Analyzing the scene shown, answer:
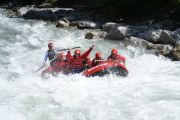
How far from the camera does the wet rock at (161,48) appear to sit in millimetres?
18630

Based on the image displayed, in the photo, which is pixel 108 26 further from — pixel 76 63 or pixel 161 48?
pixel 76 63

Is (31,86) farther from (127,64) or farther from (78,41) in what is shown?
(78,41)

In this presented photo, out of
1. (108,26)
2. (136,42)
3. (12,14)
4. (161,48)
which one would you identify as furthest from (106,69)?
(12,14)

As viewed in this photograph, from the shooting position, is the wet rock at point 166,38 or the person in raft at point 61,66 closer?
the person in raft at point 61,66

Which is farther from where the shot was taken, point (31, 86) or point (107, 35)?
point (107, 35)

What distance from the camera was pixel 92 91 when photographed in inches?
570

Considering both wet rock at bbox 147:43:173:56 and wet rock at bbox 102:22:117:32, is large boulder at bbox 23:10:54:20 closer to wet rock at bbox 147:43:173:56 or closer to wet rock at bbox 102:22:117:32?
wet rock at bbox 102:22:117:32

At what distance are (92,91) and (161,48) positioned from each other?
586 cm

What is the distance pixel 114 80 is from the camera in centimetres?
1531

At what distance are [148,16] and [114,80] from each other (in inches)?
403

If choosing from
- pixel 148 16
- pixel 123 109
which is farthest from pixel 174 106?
pixel 148 16

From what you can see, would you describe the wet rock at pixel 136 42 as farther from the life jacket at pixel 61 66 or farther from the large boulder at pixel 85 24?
the life jacket at pixel 61 66

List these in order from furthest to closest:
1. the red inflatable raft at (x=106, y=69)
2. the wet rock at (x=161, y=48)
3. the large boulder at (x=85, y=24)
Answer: the large boulder at (x=85, y=24) → the wet rock at (x=161, y=48) → the red inflatable raft at (x=106, y=69)

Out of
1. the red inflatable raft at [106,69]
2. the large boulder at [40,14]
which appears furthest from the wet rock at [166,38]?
the large boulder at [40,14]
